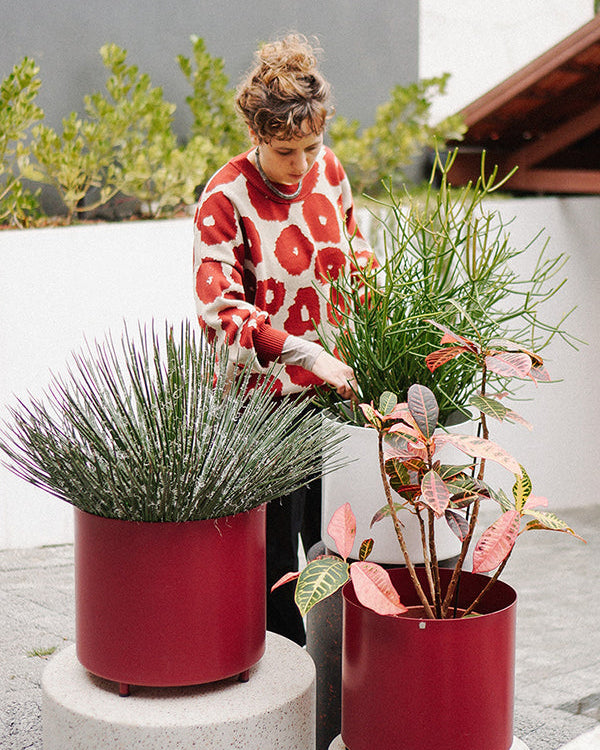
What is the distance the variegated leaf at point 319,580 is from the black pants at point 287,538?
83 centimetres

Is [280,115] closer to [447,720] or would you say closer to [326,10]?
[447,720]

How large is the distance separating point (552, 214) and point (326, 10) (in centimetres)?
141

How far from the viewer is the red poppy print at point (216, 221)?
1822mm

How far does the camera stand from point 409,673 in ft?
3.86

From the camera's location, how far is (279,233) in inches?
75.2

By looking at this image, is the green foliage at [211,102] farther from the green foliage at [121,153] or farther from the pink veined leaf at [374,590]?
the pink veined leaf at [374,590]

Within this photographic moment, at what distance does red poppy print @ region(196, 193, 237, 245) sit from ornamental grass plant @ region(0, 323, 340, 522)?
0.58 meters

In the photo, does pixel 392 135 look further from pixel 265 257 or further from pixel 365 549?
pixel 365 549

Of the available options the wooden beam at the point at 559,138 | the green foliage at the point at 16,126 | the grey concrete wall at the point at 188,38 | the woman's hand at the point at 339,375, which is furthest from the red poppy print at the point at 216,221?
the wooden beam at the point at 559,138

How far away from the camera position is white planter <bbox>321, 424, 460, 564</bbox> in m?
1.44

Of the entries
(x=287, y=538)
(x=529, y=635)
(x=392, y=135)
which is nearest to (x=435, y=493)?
(x=287, y=538)

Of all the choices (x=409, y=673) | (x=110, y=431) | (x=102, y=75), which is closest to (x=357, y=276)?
(x=110, y=431)

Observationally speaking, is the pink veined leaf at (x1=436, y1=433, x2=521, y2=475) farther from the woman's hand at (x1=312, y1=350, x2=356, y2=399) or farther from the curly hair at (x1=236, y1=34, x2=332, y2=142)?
the curly hair at (x1=236, y1=34, x2=332, y2=142)

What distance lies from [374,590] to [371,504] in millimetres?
291
